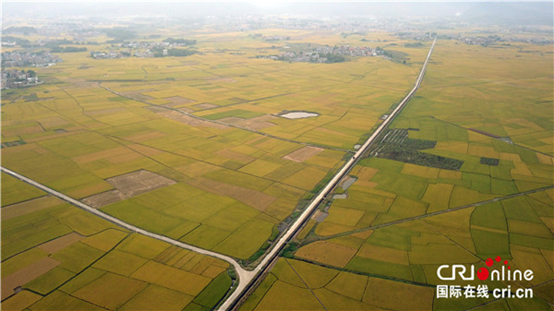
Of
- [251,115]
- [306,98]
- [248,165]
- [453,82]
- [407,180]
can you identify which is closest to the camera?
[407,180]

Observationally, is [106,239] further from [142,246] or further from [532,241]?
[532,241]

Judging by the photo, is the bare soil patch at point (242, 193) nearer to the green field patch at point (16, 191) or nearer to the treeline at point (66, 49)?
the green field patch at point (16, 191)

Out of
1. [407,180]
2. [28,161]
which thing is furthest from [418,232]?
[28,161]

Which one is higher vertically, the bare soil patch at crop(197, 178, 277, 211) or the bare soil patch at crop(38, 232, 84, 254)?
the bare soil patch at crop(197, 178, 277, 211)

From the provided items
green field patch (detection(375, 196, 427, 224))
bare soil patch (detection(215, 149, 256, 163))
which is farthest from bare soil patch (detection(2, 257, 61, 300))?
green field patch (detection(375, 196, 427, 224))

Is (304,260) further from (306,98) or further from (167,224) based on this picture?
(306,98)

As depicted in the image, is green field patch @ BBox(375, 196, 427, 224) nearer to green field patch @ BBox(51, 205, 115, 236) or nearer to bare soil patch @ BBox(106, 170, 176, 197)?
bare soil patch @ BBox(106, 170, 176, 197)
